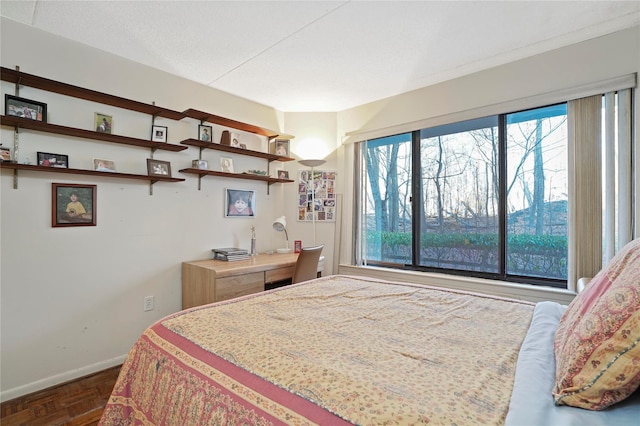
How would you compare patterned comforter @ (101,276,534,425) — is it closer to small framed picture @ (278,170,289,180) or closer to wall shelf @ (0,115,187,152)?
wall shelf @ (0,115,187,152)

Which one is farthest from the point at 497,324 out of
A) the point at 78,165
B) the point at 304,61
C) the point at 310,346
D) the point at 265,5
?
the point at 78,165

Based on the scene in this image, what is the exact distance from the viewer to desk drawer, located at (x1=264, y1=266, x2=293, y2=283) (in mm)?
2773

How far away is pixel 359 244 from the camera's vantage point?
3.55 metres

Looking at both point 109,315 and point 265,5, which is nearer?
point 265,5

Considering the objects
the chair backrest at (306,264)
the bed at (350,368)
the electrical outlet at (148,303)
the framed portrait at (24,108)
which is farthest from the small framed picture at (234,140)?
the bed at (350,368)

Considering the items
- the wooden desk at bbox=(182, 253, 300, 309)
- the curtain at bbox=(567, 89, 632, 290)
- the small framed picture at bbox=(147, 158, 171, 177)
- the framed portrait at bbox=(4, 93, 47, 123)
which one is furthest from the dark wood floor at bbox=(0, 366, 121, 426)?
the curtain at bbox=(567, 89, 632, 290)

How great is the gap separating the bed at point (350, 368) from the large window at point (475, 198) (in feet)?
4.32

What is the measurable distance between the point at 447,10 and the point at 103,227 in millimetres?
2863

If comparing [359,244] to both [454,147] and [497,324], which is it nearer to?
[454,147]

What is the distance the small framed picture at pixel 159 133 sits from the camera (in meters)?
2.63

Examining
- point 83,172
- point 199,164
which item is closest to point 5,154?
point 83,172

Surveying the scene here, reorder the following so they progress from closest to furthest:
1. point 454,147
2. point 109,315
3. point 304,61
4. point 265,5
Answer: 1. point 265,5
2. point 109,315
3. point 304,61
4. point 454,147

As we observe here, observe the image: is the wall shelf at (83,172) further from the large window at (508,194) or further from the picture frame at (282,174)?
the large window at (508,194)

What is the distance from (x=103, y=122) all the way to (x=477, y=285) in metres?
3.32
